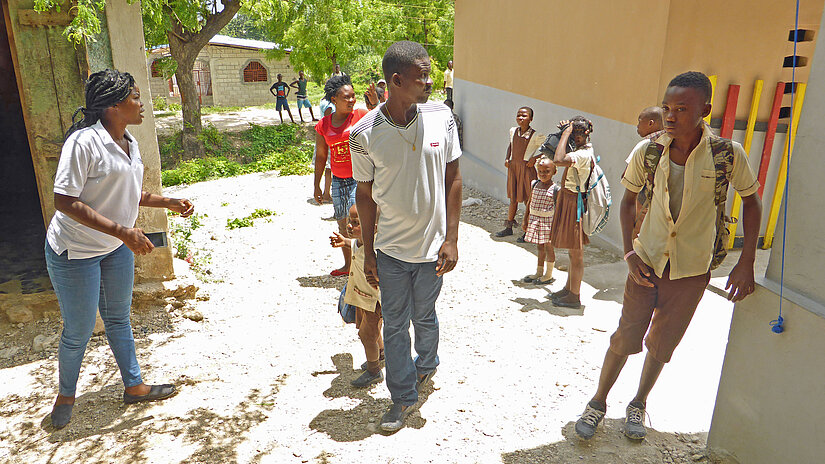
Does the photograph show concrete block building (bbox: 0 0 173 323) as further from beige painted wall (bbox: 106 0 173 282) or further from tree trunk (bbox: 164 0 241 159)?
tree trunk (bbox: 164 0 241 159)

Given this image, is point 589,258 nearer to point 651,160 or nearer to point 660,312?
point 660,312

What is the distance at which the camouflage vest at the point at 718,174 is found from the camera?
273cm

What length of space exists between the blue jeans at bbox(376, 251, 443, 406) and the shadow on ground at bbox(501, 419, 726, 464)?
2.18 ft

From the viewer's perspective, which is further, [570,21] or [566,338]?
[570,21]

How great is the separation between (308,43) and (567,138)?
14330 mm

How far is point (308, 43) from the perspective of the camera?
17.8 meters

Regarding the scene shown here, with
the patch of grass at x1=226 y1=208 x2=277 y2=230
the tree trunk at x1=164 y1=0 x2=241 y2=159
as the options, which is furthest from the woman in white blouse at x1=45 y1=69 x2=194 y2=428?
the tree trunk at x1=164 y1=0 x2=241 y2=159

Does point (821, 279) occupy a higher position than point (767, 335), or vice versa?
point (821, 279)

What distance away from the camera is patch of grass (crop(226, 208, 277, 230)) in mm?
7629

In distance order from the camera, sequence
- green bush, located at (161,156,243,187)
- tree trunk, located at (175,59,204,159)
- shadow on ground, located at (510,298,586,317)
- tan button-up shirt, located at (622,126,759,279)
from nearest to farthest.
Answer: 1. tan button-up shirt, located at (622,126,759,279)
2. shadow on ground, located at (510,298,586,317)
3. green bush, located at (161,156,243,187)
4. tree trunk, located at (175,59,204,159)

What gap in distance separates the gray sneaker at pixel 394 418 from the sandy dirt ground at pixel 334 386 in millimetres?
58

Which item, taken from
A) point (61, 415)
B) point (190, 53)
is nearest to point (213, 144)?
point (190, 53)

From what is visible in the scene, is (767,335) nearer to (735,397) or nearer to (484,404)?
(735,397)

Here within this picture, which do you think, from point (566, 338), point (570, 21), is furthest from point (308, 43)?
point (566, 338)
